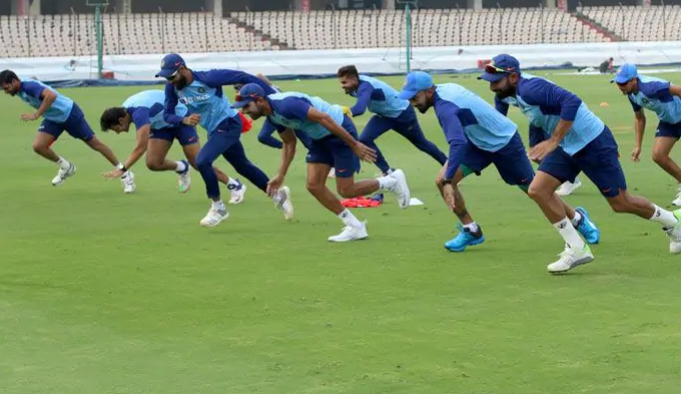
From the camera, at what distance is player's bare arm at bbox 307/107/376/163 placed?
11.6m

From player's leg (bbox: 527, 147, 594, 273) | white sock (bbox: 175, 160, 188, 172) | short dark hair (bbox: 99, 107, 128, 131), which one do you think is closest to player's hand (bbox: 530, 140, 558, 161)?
player's leg (bbox: 527, 147, 594, 273)

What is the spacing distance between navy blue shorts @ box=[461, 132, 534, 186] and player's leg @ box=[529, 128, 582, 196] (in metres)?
2.08

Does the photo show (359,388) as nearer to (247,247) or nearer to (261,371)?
(261,371)

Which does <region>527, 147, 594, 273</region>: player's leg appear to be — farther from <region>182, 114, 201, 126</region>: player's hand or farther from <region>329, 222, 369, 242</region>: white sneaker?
<region>182, 114, 201, 126</region>: player's hand

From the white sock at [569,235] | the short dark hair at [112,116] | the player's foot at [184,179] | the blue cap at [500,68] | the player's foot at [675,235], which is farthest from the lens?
the player's foot at [184,179]

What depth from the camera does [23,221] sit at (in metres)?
14.3

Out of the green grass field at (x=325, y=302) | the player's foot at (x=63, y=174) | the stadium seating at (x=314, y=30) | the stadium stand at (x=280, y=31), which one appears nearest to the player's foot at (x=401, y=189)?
the green grass field at (x=325, y=302)

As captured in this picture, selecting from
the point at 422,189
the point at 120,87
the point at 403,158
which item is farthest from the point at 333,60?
the point at 422,189

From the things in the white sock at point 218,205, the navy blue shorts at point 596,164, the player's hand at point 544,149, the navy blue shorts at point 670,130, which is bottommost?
the white sock at point 218,205

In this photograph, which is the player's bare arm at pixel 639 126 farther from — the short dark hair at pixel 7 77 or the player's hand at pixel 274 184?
the short dark hair at pixel 7 77

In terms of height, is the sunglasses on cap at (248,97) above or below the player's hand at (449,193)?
above

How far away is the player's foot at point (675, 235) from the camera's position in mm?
10641

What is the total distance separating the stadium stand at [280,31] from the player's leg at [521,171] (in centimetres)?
3652

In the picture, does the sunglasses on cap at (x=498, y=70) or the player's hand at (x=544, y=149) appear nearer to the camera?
the player's hand at (x=544, y=149)
